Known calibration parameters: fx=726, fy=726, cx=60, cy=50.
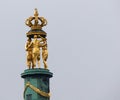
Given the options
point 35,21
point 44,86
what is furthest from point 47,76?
point 35,21

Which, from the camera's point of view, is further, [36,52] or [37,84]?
[36,52]

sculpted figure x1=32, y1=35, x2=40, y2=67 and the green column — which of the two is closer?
the green column

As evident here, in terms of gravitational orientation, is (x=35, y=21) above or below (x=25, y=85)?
above

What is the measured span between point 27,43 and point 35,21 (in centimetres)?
187

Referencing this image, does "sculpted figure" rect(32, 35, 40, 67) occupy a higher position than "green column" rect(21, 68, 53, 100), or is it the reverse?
"sculpted figure" rect(32, 35, 40, 67)

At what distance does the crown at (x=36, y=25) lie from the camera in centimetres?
5741

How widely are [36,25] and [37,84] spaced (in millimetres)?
4958

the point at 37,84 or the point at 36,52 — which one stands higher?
the point at 36,52

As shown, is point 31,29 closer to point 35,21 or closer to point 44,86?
point 35,21

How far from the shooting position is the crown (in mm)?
57406

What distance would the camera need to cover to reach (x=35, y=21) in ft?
189

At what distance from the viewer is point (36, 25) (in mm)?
57656

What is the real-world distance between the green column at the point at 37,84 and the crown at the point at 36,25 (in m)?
3.06

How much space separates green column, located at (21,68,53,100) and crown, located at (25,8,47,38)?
121 inches
